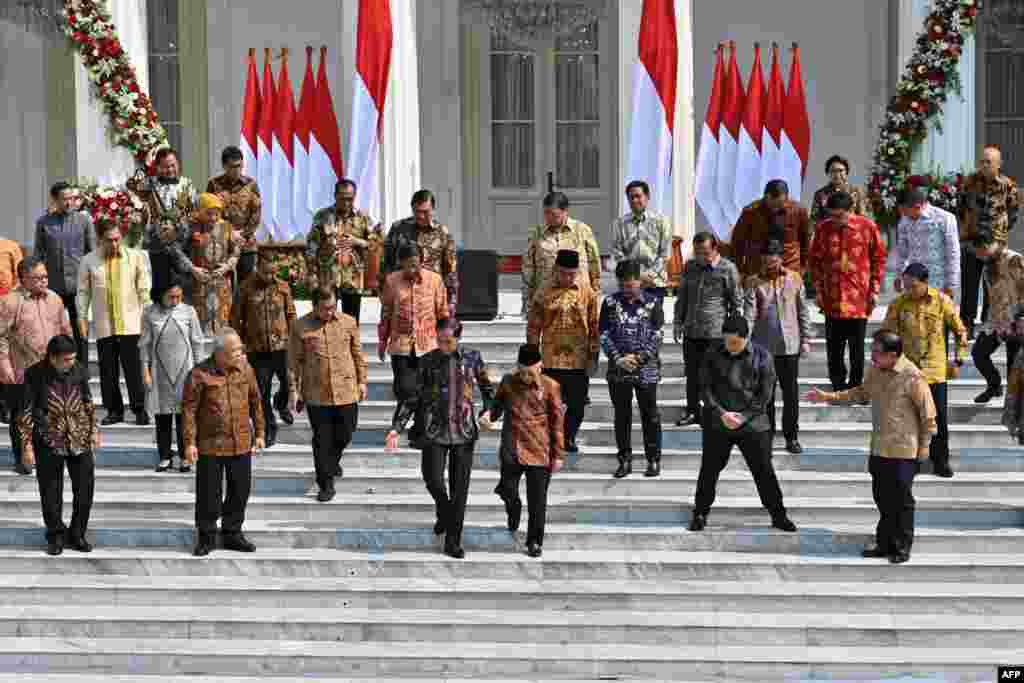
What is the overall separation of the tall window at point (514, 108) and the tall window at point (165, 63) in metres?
3.75

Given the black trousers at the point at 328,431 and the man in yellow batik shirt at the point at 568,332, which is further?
the man in yellow batik shirt at the point at 568,332

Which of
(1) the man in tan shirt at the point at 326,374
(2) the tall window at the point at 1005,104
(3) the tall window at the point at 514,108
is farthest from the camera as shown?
(3) the tall window at the point at 514,108

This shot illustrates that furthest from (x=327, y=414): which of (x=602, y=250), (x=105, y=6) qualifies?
(x=602, y=250)

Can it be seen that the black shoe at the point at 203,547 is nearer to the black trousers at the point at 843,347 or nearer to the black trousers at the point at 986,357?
the black trousers at the point at 843,347

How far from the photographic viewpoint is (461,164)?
23.2m

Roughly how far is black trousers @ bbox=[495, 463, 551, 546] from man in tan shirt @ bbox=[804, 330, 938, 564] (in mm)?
2217

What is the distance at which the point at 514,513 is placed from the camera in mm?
13727

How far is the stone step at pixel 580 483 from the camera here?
14.4 m

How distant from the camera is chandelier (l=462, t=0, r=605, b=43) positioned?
20172 mm

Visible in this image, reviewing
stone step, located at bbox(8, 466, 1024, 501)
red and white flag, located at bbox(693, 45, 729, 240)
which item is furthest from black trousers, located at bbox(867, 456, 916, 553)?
red and white flag, located at bbox(693, 45, 729, 240)

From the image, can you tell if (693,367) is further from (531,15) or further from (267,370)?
(531,15)

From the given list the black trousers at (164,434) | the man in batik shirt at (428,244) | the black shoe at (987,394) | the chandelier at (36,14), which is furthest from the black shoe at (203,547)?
the chandelier at (36,14)

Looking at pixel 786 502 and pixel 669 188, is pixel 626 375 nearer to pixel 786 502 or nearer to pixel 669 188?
pixel 786 502

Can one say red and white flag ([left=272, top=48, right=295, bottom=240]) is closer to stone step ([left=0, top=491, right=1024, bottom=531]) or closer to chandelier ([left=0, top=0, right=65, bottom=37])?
chandelier ([left=0, top=0, right=65, bottom=37])
